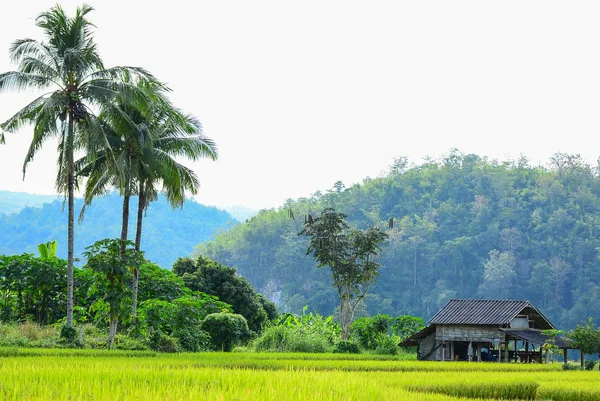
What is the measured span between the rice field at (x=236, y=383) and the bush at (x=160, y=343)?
3143 millimetres

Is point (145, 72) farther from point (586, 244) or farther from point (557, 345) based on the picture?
point (586, 244)

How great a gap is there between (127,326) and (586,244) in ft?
242

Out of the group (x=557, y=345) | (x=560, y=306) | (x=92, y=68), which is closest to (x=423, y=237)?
(x=560, y=306)

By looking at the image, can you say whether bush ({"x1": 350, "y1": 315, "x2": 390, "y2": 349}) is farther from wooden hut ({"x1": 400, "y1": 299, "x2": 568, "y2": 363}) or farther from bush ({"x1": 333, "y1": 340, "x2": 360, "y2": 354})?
bush ({"x1": 333, "y1": 340, "x2": 360, "y2": 354})

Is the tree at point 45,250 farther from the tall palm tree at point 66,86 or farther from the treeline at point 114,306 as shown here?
the tall palm tree at point 66,86

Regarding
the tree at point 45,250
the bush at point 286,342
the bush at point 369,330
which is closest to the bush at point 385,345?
the bush at point 369,330

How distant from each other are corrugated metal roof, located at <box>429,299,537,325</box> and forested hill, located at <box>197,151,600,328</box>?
164 feet

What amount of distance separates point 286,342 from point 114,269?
10828 mm

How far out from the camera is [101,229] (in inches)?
5684

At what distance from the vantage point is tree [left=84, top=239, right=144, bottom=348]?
2331 cm

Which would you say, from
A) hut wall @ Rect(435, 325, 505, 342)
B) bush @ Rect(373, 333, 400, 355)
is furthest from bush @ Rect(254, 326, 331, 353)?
hut wall @ Rect(435, 325, 505, 342)

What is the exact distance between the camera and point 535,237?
3745 inches

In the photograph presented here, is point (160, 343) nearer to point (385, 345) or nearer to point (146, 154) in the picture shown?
point (146, 154)

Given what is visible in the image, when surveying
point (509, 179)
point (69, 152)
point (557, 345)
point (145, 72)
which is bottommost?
point (557, 345)
